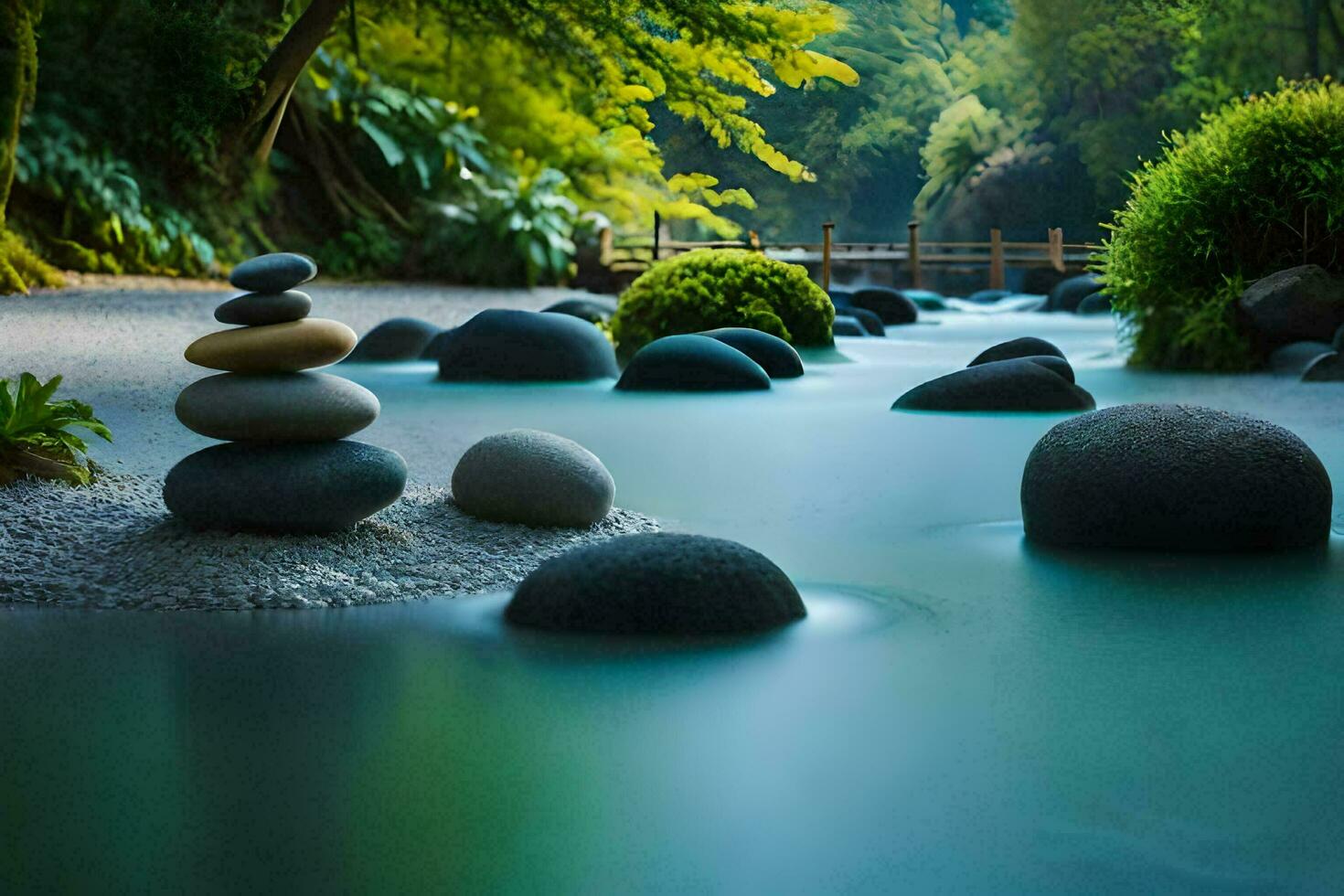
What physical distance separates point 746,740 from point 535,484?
215cm

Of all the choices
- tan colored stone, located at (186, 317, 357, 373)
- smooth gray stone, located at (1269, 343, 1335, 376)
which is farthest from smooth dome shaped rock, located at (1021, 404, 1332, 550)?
smooth gray stone, located at (1269, 343, 1335, 376)

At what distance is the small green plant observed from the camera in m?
5.51

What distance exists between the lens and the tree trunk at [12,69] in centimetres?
1522

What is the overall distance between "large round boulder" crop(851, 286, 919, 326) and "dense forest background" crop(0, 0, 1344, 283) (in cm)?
179

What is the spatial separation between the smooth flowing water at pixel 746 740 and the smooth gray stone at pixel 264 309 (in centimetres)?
118

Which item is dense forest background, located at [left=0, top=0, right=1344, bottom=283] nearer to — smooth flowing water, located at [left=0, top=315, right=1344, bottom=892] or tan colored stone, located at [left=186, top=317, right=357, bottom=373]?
tan colored stone, located at [left=186, top=317, right=357, bottom=373]

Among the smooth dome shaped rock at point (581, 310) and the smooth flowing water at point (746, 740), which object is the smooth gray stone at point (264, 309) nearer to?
the smooth flowing water at point (746, 740)

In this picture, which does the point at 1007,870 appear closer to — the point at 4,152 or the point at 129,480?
the point at 129,480

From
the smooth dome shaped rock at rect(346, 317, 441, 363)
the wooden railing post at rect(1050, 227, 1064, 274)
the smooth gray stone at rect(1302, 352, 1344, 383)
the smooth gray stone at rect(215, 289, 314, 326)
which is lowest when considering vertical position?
the smooth gray stone at rect(1302, 352, 1344, 383)

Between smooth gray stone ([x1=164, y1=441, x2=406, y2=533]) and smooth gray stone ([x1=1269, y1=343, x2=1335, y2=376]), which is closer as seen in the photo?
smooth gray stone ([x1=164, y1=441, x2=406, y2=533])

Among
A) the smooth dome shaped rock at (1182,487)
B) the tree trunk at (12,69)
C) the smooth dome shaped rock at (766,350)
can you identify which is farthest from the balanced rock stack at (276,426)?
the tree trunk at (12,69)

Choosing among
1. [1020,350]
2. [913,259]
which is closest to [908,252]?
[913,259]

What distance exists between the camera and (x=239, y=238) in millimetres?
19859

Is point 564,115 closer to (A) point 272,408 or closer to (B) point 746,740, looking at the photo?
(A) point 272,408
